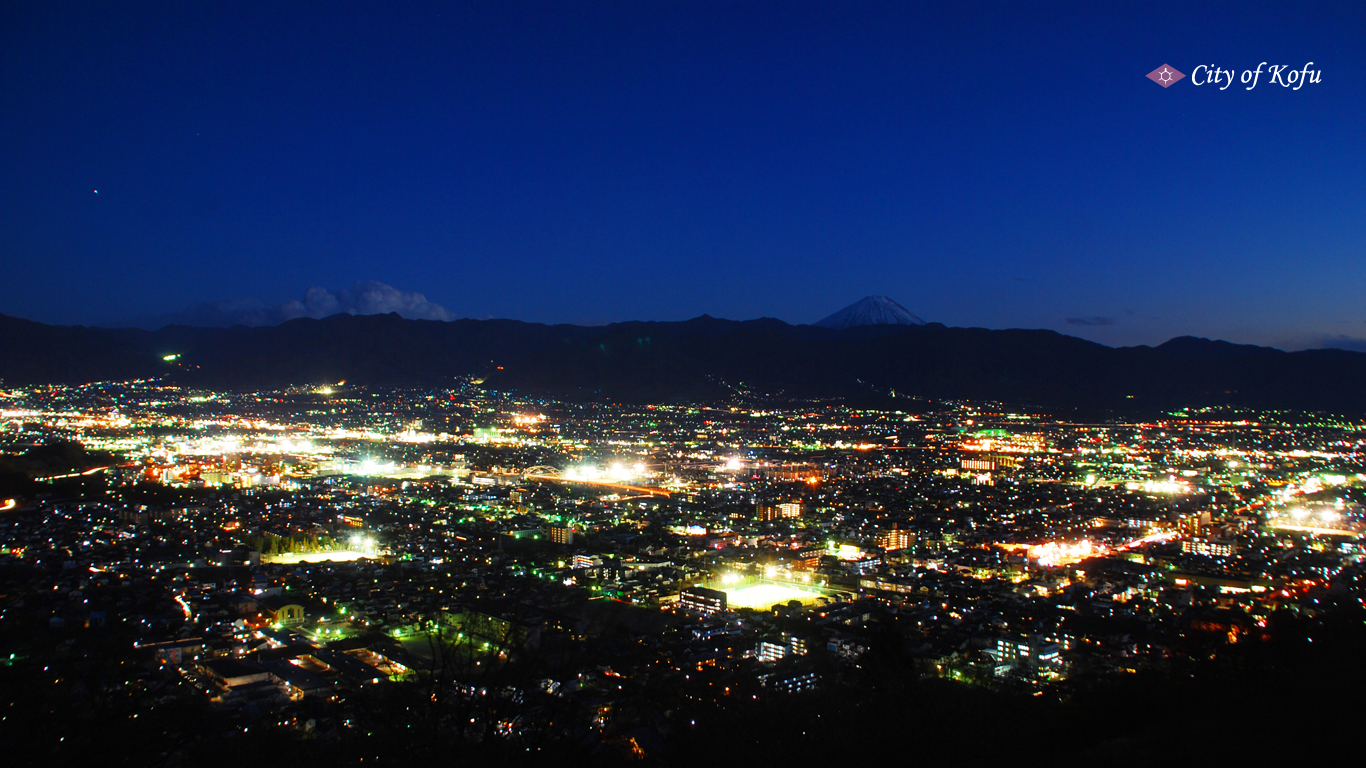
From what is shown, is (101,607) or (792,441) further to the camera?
(792,441)

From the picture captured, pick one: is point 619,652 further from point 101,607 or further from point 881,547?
point 881,547

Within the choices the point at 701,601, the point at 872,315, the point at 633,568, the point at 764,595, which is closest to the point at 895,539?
the point at 764,595

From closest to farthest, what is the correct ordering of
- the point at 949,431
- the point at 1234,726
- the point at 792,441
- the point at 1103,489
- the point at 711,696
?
the point at 1234,726, the point at 711,696, the point at 1103,489, the point at 792,441, the point at 949,431

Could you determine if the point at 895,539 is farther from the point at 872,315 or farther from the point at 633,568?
the point at 872,315

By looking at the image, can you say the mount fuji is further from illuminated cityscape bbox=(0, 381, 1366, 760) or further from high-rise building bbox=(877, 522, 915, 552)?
high-rise building bbox=(877, 522, 915, 552)

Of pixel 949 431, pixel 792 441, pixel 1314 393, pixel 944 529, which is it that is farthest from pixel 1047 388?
pixel 944 529
